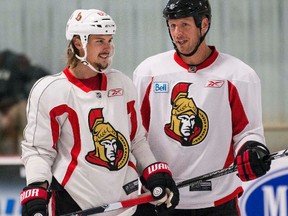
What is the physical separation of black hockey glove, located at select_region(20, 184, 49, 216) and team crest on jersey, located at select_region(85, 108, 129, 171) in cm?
18

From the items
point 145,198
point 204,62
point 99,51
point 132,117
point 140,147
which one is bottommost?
point 145,198

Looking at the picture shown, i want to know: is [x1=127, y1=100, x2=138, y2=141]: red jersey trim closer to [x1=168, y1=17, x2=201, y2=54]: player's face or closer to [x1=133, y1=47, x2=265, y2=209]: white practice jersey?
[x1=133, y1=47, x2=265, y2=209]: white practice jersey

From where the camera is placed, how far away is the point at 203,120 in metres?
3.22

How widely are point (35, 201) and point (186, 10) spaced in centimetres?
79

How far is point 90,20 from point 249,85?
0.57 meters

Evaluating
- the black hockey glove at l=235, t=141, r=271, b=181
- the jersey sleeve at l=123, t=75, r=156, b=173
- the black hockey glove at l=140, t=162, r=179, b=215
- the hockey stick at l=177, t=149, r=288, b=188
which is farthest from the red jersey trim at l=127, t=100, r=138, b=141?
the black hockey glove at l=235, t=141, r=271, b=181

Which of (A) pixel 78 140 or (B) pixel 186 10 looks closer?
(A) pixel 78 140

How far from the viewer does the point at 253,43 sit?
4879 mm

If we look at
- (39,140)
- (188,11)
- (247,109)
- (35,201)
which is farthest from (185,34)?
(35,201)

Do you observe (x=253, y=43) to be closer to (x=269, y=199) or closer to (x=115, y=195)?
(x=269, y=199)

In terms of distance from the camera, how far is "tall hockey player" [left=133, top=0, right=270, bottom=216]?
3211 millimetres

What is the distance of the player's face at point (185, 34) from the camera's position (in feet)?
10.5

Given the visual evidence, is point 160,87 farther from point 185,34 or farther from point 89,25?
point 89,25

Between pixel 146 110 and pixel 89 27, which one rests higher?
pixel 89 27
